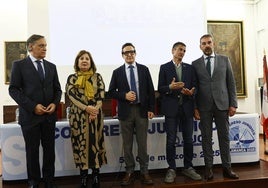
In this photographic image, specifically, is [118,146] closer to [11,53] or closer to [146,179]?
[146,179]

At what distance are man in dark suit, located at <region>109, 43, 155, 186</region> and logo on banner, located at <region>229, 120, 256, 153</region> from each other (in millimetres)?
1228

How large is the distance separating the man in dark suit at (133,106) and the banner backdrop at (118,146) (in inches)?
18.6

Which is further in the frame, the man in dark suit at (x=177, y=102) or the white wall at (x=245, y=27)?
the white wall at (x=245, y=27)

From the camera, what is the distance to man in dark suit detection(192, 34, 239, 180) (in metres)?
2.68

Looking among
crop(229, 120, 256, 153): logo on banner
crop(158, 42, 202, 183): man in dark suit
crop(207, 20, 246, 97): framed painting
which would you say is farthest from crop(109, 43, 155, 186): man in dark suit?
crop(207, 20, 246, 97): framed painting

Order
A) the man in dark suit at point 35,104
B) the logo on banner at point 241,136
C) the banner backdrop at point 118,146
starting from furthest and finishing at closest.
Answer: the logo on banner at point 241,136 < the banner backdrop at point 118,146 < the man in dark suit at point 35,104

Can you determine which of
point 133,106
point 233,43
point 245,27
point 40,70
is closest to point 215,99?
point 133,106

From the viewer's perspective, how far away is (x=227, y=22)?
5.83 m

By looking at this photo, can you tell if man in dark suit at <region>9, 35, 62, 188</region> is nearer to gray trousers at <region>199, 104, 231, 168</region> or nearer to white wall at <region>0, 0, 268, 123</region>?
gray trousers at <region>199, 104, 231, 168</region>

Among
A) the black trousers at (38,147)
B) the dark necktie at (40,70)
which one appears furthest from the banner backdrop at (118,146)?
the dark necktie at (40,70)

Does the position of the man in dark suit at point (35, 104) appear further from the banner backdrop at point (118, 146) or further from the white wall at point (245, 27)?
the white wall at point (245, 27)

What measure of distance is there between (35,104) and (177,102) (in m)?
1.32

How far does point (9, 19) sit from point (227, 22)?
4581 mm

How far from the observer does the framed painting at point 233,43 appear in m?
5.75
